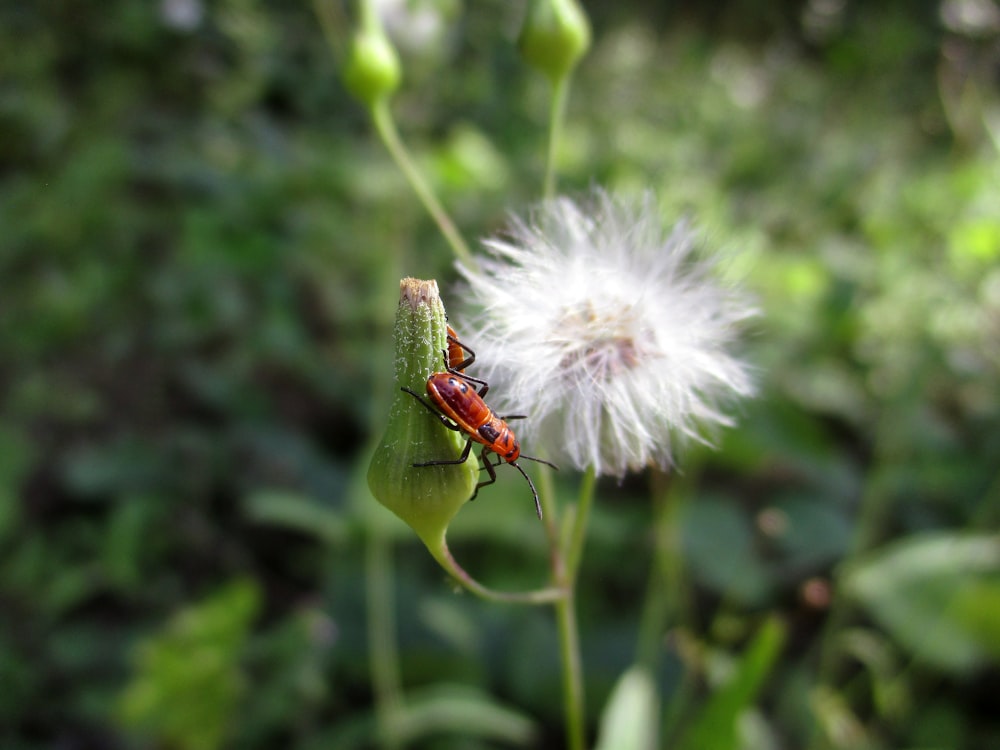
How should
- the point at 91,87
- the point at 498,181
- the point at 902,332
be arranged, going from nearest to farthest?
the point at 902,332 < the point at 498,181 < the point at 91,87

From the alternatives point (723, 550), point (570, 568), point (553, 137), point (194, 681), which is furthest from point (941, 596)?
point (194, 681)

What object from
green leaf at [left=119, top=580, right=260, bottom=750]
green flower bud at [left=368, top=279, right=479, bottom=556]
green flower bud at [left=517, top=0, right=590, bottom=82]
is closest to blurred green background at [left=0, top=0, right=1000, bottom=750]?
green leaf at [left=119, top=580, right=260, bottom=750]

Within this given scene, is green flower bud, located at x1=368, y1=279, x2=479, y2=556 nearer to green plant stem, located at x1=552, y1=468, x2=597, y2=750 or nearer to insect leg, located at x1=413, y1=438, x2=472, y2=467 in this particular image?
insect leg, located at x1=413, y1=438, x2=472, y2=467

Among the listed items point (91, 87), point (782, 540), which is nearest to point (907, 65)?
point (782, 540)

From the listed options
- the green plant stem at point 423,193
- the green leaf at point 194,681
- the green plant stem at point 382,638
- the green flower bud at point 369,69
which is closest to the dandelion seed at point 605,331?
the green plant stem at point 423,193

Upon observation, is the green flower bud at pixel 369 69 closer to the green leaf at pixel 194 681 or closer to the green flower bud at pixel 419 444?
the green flower bud at pixel 419 444

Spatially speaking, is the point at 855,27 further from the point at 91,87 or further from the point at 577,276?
the point at 577,276
